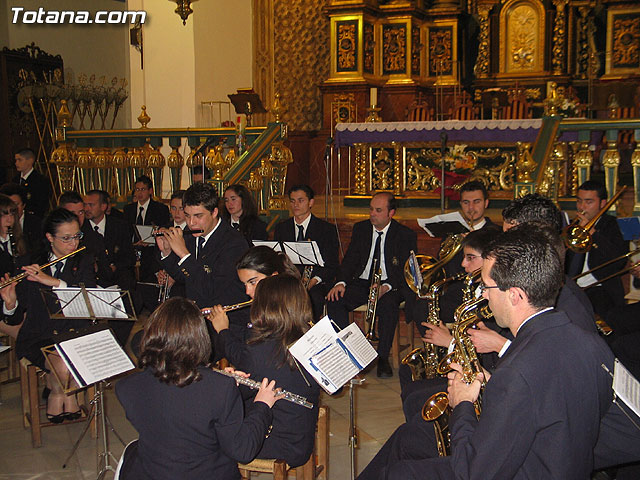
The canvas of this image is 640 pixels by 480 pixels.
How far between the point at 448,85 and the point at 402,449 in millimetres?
9550

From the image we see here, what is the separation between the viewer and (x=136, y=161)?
317 inches

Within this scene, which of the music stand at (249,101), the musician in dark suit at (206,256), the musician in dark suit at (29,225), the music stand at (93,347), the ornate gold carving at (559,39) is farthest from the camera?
the ornate gold carving at (559,39)

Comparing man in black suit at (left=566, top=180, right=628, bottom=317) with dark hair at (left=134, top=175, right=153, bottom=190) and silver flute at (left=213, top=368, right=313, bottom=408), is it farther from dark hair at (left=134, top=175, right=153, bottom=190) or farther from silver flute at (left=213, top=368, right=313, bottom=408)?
dark hair at (left=134, top=175, right=153, bottom=190)

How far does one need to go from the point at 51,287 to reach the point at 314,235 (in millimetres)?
2425

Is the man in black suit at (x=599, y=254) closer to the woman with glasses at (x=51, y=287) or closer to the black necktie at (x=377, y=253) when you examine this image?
the black necktie at (x=377, y=253)

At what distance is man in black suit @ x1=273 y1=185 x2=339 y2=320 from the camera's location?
6.23m

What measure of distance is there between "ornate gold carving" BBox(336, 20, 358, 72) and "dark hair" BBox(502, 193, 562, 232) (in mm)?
7768

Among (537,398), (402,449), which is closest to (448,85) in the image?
(402,449)

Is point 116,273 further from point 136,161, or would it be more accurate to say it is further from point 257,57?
point 257,57

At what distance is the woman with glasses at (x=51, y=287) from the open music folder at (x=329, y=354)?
87.3 inches

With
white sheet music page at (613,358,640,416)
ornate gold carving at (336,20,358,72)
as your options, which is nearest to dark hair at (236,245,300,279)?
white sheet music page at (613,358,640,416)

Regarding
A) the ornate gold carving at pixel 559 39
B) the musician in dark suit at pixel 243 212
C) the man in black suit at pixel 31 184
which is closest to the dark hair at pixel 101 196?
the musician in dark suit at pixel 243 212

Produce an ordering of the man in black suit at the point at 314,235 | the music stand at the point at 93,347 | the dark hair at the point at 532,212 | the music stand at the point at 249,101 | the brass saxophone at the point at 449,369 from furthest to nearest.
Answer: the music stand at the point at 249,101 < the man in black suit at the point at 314,235 < the dark hair at the point at 532,212 < the music stand at the point at 93,347 < the brass saxophone at the point at 449,369

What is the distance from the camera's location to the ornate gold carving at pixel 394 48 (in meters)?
11.6
